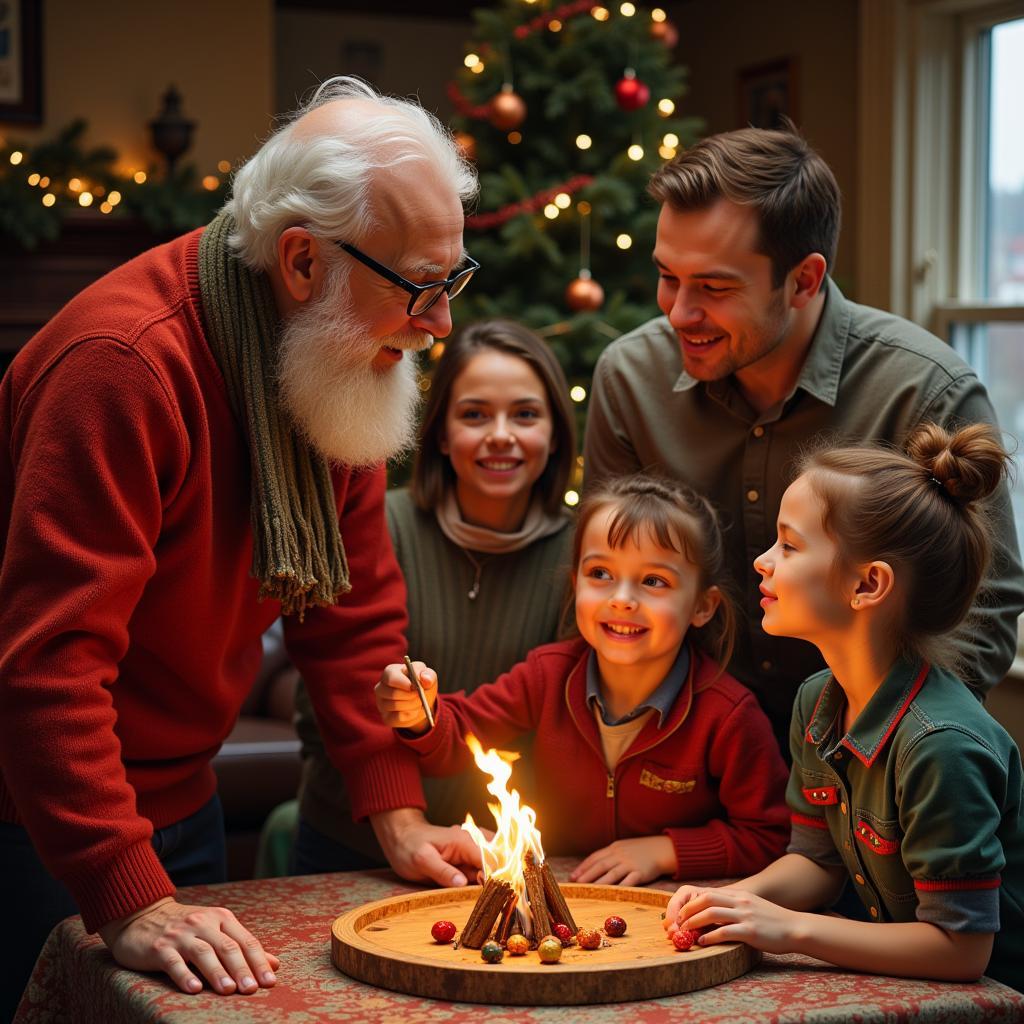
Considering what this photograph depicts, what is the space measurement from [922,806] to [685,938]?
0.31 metres

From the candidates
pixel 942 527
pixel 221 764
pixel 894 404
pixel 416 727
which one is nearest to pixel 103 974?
pixel 416 727

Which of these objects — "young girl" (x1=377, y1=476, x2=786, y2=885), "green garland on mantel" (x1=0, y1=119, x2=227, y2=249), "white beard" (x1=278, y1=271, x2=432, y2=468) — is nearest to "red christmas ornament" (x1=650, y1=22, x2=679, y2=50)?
"green garland on mantel" (x1=0, y1=119, x2=227, y2=249)

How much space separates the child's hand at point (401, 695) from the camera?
193 cm

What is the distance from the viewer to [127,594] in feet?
5.33

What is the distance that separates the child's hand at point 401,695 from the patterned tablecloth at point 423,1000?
34 cm

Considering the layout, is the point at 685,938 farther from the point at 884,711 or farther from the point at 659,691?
the point at 659,691

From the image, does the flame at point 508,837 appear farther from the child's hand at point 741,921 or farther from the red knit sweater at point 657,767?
the red knit sweater at point 657,767

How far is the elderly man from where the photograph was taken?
1.56 metres

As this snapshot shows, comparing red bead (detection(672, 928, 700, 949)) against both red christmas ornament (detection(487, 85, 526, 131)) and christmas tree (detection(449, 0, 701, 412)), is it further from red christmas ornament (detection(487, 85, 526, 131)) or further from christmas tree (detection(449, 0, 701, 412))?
red christmas ornament (detection(487, 85, 526, 131))

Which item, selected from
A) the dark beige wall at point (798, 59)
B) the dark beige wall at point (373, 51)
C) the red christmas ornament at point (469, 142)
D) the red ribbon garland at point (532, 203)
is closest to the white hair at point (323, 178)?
the red ribbon garland at point (532, 203)

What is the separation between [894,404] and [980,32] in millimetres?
2625

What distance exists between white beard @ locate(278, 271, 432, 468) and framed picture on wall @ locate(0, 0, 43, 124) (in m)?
4.05

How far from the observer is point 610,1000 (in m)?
1.45

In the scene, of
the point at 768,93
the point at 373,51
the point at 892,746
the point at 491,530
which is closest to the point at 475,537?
the point at 491,530
